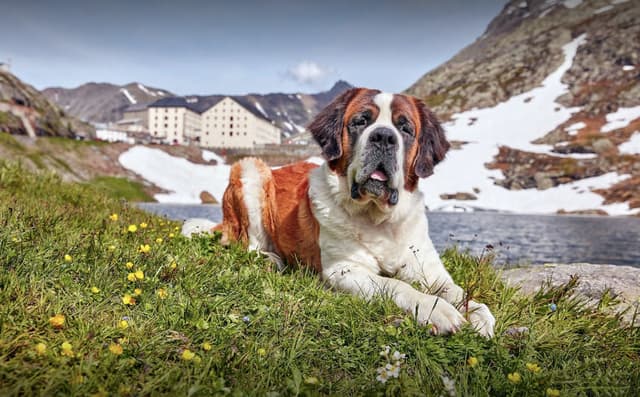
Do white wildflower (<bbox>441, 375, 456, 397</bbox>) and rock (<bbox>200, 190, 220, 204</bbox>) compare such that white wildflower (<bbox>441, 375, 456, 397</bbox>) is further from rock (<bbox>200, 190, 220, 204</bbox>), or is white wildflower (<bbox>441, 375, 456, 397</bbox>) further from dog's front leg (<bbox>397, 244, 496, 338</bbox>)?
rock (<bbox>200, 190, 220, 204</bbox>)

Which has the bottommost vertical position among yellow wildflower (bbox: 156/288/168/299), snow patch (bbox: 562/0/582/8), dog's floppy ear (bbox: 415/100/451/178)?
yellow wildflower (bbox: 156/288/168/299)

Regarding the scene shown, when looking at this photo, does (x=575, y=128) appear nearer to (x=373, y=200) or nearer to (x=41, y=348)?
(x=373, y=200)

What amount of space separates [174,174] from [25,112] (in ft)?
47.6

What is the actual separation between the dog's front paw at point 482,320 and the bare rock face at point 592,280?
1271 mm

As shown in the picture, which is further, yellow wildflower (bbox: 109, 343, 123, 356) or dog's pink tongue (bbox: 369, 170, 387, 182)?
dog's pink tongue (bbox: 369, 170, 387, 182)

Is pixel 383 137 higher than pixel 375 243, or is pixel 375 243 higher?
pixel 383 137

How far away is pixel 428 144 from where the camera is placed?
3.71 meters

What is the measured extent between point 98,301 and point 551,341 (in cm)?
255

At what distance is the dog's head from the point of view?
329 centimetres

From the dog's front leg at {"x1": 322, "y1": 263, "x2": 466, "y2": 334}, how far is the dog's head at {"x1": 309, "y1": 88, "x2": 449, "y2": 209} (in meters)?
0.59

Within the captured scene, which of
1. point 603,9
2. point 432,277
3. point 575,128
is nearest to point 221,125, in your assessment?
point 575,128

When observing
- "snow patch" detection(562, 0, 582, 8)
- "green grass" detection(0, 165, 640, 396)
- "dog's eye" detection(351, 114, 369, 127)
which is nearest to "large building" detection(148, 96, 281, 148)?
"snow patch" detection(562, 0, 582, 8)

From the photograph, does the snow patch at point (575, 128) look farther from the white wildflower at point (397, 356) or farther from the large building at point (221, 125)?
the white wildflower at point (397, 356)

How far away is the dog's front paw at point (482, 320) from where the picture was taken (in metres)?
2.57
